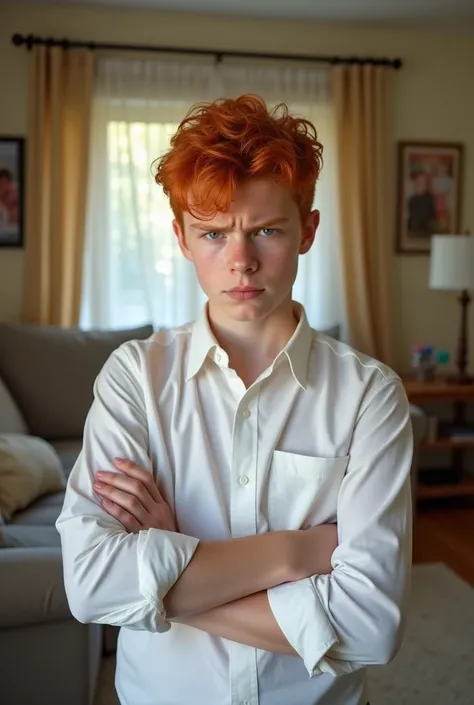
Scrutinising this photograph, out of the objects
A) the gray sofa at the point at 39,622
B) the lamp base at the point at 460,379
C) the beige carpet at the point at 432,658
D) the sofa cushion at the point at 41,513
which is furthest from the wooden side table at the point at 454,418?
the sofa cushion at the point at 41,513

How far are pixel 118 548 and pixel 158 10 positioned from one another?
331cm

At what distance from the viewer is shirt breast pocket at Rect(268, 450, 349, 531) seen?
3.06ft

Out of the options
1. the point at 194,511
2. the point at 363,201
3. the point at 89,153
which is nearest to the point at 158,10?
the point at 89,153

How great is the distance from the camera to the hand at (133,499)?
92 cm

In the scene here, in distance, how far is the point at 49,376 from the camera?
3078 mm

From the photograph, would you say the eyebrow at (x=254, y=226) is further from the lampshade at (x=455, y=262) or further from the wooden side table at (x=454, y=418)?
the lampshade at (x=455, y=262)

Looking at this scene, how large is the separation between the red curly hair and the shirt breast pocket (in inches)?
14.5

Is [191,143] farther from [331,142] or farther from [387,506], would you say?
[331,142]

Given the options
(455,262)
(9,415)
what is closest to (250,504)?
(9,415)

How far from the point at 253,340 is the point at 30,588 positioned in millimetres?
948

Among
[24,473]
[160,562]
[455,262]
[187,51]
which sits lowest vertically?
[24,473]

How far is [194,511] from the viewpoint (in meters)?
0.95

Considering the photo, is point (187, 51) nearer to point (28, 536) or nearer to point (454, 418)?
point (454, 418)

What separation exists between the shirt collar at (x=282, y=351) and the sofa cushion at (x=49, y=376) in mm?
2143
